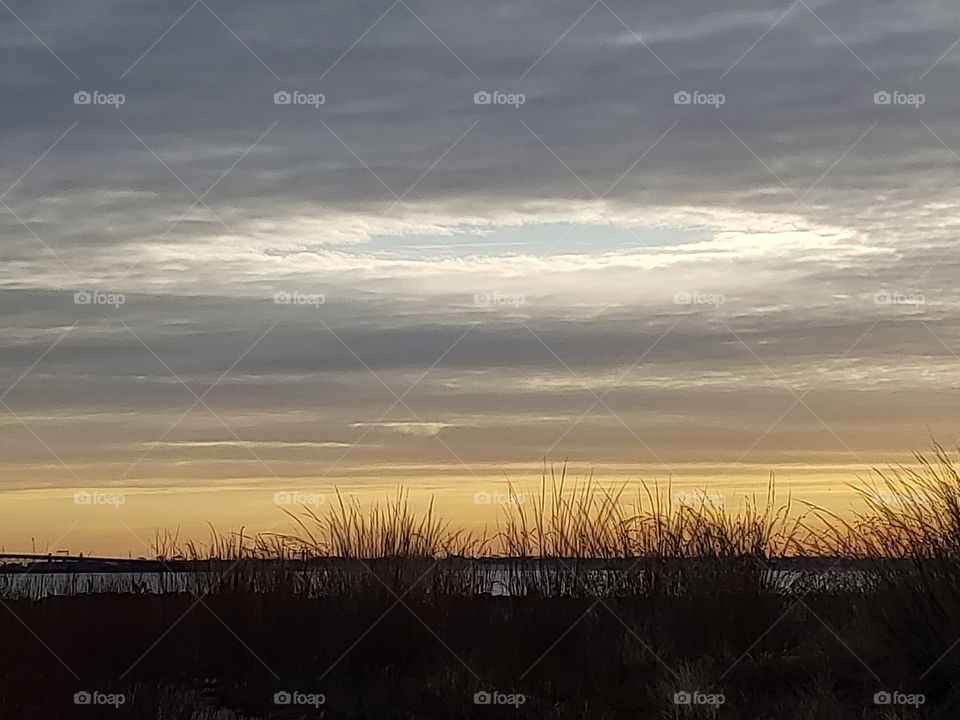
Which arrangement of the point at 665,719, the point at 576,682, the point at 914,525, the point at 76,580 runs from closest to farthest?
the point at 665,719 < the point at 914,525 < the point at 576,682 < the point at 76,580

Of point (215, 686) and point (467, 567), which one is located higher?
point (467, 567)

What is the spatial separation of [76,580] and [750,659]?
11.6 m

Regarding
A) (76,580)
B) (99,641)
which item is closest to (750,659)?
(99,641)

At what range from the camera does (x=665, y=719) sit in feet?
37.6

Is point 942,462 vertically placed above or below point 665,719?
above

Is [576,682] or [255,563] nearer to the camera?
[576,682]

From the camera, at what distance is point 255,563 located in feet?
57.7

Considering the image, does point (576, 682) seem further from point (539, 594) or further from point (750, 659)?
point (539, 594)

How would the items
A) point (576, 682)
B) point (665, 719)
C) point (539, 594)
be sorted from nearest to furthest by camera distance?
point (665, 719) < point (576, 682) < point (539, 594)

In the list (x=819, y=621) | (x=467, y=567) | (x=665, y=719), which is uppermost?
(x=467, y=567)

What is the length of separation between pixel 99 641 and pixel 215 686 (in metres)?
1.50

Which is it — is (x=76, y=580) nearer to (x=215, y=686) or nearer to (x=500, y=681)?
(x=215, y=686)

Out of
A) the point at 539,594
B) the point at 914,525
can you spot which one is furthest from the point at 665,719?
the point at 539,594

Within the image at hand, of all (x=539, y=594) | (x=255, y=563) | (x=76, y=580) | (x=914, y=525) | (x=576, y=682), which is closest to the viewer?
(x=914, y=525)
